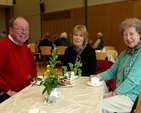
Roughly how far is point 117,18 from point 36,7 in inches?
273

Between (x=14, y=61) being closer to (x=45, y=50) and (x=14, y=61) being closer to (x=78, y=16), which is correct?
(x=45, y=50)

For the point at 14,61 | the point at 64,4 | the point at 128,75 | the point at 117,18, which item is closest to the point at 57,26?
the point at 64,4

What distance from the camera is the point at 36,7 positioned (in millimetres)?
12242

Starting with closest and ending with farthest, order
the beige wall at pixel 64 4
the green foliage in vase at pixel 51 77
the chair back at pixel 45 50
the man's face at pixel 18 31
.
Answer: the green foliage in vase at pixel 51 77
the man's face at pixel 18 31
the chair back at pixel 45 50
the beige wall at pixel 64 4

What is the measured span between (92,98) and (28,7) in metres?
13.1

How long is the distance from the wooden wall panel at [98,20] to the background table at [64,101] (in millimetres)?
7576

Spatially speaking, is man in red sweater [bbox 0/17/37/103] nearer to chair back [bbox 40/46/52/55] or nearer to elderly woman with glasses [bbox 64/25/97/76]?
elderly woman with glasses [bbox 64/25/97/76]

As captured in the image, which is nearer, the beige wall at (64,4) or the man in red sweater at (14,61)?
the man in red sweater at (14,61)

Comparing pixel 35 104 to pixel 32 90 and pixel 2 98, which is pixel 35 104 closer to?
pixel 32 90

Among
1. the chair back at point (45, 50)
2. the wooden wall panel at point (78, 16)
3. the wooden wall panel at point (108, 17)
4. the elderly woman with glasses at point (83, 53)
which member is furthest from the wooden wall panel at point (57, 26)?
the elderly woman with glasses at point (83, 53)

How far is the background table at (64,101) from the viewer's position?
1.13m

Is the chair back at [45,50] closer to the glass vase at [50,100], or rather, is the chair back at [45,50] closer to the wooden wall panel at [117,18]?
the wooden wall panel at [117,18]

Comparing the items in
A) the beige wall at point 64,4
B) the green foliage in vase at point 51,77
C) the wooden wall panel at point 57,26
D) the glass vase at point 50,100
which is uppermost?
the beige wall at point 64,4

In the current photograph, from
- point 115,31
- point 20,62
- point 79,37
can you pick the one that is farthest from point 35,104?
point 115,31
